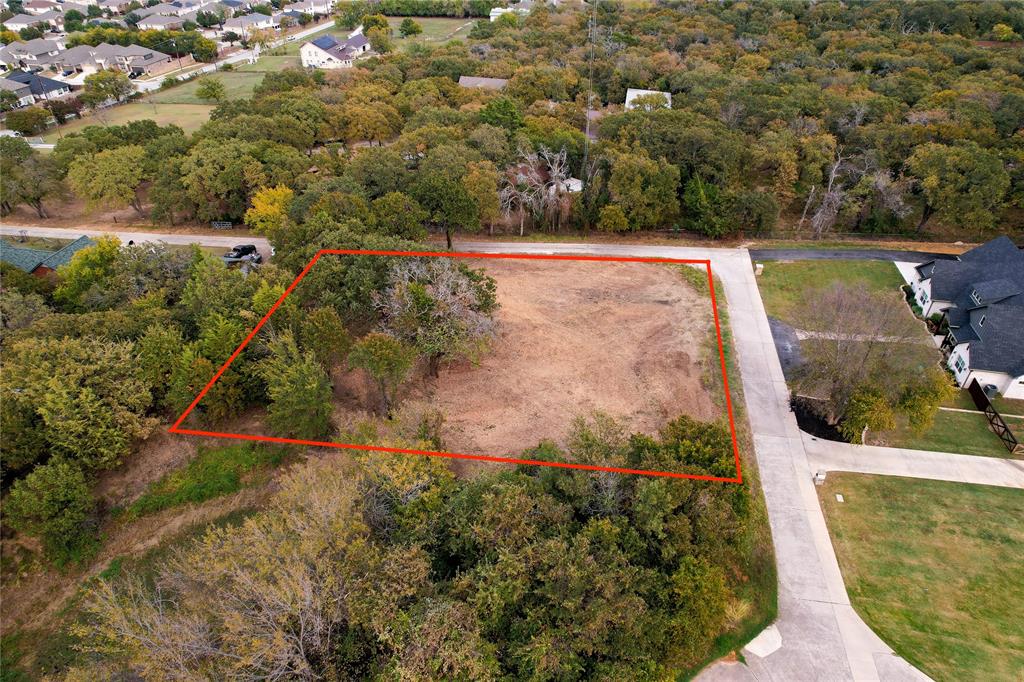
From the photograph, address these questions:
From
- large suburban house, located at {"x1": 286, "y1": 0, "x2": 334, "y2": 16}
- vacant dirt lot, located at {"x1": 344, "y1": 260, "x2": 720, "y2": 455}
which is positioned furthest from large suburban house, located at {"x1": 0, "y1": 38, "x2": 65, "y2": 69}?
vacant dirt lot, located at {"x1": 344, "y1": 260, "x2": 720, "y2": 455}

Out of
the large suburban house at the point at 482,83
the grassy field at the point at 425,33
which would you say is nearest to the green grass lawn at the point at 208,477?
→ the large suburban house at the point at 482,83

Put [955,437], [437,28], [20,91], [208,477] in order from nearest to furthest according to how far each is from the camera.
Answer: [208,477], [955,437], [20,91], [437,28]

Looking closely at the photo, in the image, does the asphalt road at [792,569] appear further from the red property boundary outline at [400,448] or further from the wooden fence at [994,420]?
the wooden fence at [994,420]

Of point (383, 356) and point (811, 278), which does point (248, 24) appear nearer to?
point (383, 356)

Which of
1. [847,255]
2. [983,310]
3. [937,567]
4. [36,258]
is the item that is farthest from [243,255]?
[983,310]

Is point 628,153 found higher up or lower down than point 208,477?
higher up

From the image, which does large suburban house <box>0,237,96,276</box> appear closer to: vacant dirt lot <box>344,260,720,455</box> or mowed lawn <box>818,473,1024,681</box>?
vacant dirt lot <box>344,260,720,455</box>
